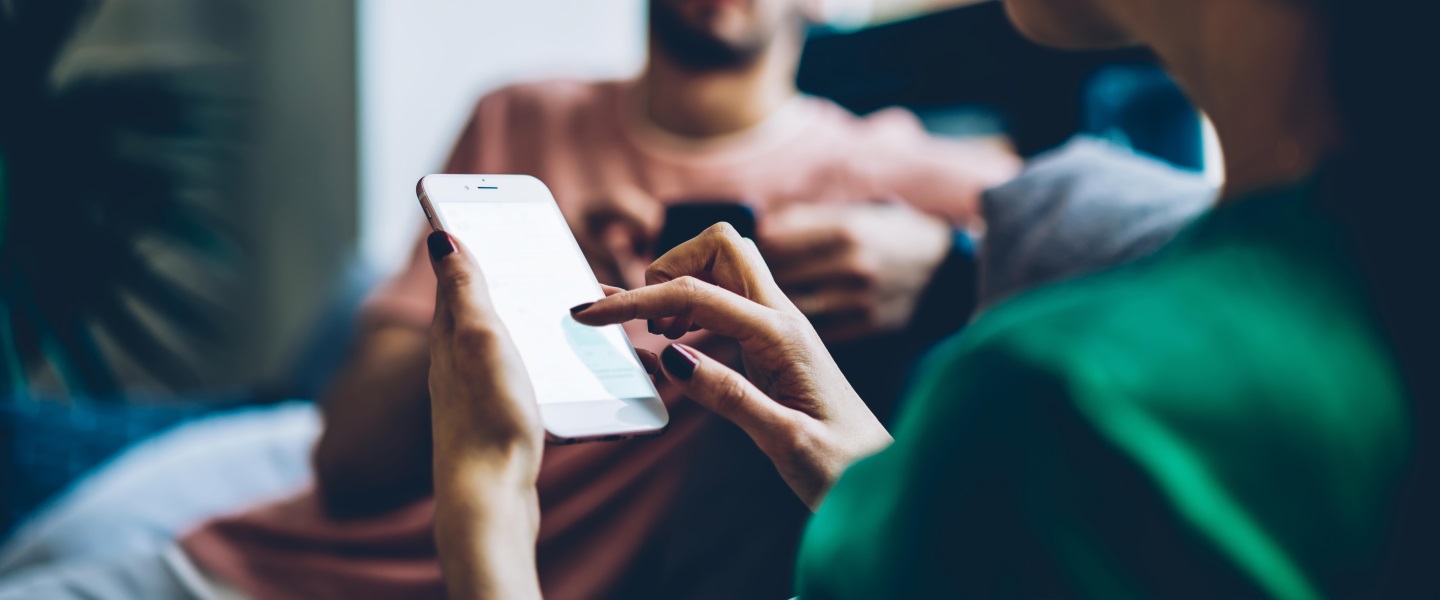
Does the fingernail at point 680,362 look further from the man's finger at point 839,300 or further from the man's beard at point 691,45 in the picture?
the man's beard at point 691,45

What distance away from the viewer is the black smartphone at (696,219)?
527 millimetres

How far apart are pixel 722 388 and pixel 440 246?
13 centimetres

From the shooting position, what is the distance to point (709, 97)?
1035 mm

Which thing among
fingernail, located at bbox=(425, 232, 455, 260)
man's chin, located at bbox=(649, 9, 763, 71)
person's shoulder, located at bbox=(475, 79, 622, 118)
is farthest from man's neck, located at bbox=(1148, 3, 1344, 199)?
person's shoulder, located at bbox=(475, 79, 622, 118)

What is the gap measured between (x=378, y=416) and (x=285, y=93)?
5.25 ft

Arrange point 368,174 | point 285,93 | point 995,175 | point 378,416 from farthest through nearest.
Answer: point 285,93 < point 368,174 < point 995,175 < point 378,416

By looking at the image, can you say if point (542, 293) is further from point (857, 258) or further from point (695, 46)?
point (695, 46)

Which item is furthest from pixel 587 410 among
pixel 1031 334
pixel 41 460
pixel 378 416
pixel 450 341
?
pixel 41 460

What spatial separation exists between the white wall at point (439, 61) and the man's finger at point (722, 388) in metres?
1.30

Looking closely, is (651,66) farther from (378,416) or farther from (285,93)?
(285,93)

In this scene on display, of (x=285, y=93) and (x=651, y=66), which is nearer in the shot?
(x=651, y=66)

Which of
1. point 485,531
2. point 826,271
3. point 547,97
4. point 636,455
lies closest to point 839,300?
point 826,271

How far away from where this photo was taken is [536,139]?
1.04 meters

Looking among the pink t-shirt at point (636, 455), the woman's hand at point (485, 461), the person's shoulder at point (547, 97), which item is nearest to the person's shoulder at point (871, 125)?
the pink t-shirt at point (636, 455)
